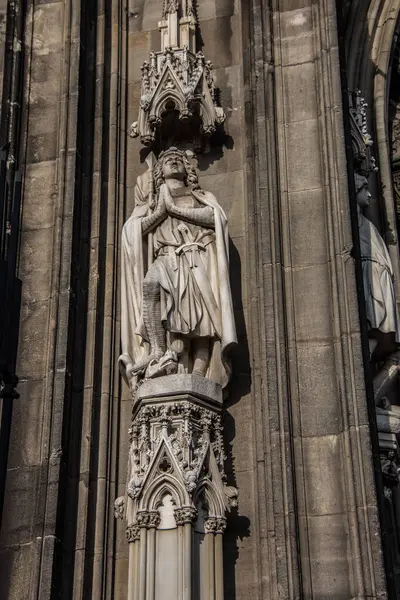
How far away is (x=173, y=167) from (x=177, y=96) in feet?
2.79

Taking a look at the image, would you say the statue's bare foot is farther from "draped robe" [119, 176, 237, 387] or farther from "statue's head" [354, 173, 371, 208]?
"statue's head" [354, 173, 371, 208]

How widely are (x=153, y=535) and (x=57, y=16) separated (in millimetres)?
6497

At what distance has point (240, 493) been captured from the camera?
11.0 metres

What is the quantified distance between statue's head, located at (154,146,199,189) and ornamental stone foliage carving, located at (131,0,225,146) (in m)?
0.40

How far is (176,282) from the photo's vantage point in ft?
38.1

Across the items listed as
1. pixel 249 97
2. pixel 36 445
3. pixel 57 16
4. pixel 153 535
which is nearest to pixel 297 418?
pixel 153 535

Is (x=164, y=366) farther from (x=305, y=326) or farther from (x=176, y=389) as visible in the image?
(x=305, y=326)

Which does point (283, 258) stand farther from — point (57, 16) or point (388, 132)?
point (388, 132)

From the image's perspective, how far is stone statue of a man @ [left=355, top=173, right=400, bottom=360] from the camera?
Answer: 12828 millimetres

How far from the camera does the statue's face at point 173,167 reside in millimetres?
12461

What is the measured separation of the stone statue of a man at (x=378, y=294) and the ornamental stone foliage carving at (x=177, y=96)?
2.12 meters

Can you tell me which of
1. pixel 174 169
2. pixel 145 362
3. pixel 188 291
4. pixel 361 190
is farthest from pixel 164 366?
pixel 361 190

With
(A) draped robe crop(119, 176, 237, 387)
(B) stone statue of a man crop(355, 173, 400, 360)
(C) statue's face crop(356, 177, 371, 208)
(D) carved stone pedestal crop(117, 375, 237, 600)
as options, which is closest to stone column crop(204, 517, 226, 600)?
(D) carved stone pedestal crop(117, 375, 237, 600)

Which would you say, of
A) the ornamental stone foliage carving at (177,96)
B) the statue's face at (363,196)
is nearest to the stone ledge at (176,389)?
the ornamental stone foliage carving at (177,96)
